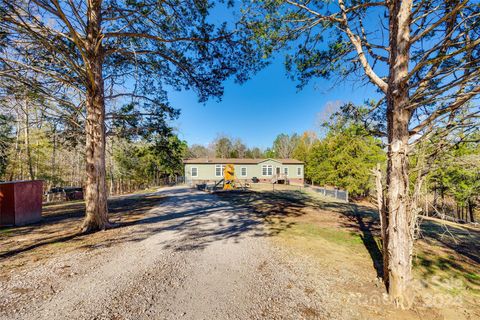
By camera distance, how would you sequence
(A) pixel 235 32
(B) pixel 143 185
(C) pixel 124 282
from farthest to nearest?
1. (B) pixel 143 185
2. (A) pixel 235 32
3. (C) pixel 124 282

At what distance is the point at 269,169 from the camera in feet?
99.9

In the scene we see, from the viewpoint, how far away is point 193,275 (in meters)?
3.43

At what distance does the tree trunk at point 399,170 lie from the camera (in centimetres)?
279

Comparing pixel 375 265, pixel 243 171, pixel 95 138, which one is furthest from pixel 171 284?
pixel 243 171

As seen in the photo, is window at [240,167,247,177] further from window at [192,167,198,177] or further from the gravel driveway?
the gravel driveway

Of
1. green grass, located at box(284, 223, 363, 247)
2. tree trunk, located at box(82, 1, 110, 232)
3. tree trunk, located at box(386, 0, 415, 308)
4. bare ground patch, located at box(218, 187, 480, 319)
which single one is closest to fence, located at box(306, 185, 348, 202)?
bare ground patch, located at box(218, 187, 480, 319)

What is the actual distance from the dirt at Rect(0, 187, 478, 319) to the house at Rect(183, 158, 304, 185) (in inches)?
819

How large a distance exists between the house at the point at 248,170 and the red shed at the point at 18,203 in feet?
64.8

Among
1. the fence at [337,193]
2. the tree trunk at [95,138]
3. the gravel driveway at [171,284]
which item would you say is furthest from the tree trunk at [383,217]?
the fence at [337,193]

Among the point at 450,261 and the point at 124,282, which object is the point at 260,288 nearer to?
the point at 124,282

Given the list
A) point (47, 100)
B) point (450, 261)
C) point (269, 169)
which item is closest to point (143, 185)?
point (269, 169)

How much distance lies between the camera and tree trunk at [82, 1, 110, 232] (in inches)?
221

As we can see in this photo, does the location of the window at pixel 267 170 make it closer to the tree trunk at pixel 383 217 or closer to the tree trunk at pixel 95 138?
the tree trunk at pixel 95 138

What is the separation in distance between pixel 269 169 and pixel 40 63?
2727 centimetres
